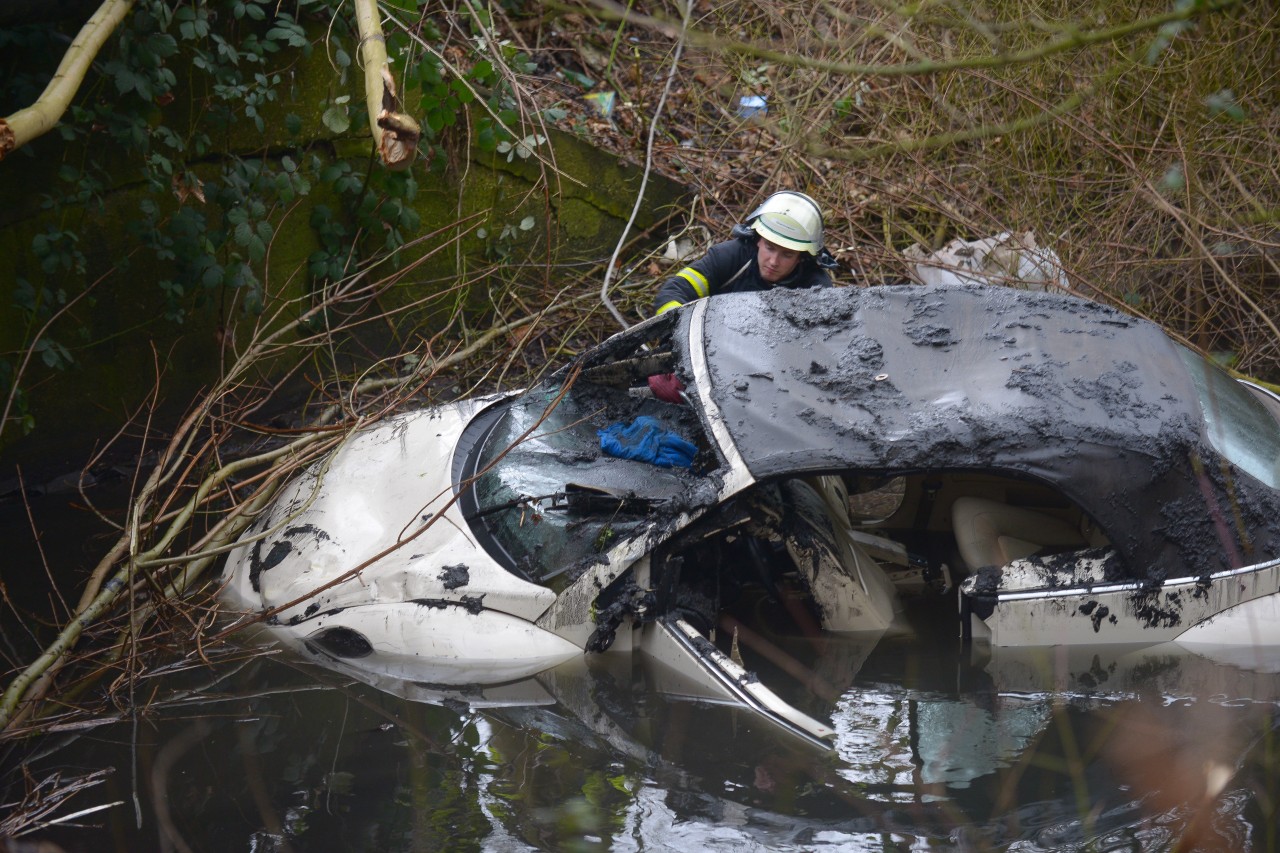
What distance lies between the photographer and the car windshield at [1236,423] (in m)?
3.64

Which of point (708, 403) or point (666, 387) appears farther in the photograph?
point (666, 387)

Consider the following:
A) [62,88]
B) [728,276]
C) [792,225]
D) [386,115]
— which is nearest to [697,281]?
[728,276]

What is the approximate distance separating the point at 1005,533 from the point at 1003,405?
744 mm

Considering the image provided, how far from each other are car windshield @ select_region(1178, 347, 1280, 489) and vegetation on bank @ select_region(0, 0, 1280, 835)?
105cm

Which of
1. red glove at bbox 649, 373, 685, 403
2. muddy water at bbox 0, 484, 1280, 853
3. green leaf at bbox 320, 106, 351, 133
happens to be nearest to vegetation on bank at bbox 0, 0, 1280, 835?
green leaf at bbox 320, 106, 351, 133

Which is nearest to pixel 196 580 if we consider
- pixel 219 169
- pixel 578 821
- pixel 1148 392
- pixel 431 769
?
pixel 431 769

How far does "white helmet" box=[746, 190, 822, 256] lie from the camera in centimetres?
536

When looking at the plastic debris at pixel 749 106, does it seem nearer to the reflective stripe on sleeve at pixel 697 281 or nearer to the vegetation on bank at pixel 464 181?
the vegetation on bank at pixel 464 181

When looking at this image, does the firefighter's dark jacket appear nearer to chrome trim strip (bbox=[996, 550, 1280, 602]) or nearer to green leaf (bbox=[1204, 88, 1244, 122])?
green leaf (bbox=[1204, 88, 1244, 122])

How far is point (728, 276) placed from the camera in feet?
19.0

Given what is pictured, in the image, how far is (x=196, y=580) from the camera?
4.70 metres

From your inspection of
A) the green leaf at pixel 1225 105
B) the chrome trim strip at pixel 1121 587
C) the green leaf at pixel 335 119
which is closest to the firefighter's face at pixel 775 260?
the green leaf at pixel 1225 105

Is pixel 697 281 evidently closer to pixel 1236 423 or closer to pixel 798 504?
pixel 798 504

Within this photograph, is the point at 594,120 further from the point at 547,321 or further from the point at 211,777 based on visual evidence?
the point at 211,777
